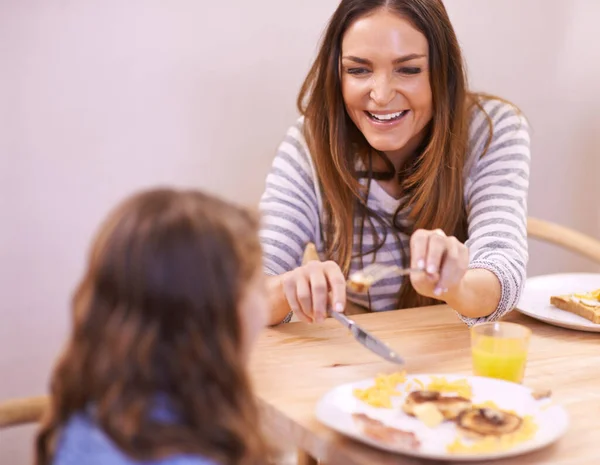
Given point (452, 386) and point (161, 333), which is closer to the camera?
point (161, 333)

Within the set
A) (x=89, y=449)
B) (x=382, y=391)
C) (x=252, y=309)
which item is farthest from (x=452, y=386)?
(x=89, y=449)

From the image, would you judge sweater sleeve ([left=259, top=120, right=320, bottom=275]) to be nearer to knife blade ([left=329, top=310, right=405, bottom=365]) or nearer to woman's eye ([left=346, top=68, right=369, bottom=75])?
woman's eye ([left=346, top=68, right=369, bottom=75])

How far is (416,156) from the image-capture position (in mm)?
1787

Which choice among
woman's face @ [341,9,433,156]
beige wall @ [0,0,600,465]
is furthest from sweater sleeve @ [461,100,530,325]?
beige wall @ [0,0,600,465]

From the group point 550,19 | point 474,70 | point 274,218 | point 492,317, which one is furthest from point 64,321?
point 550,19

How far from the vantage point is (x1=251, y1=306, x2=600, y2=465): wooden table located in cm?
102

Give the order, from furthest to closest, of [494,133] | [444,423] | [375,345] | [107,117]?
[107,117] → [494,133] → [375,345] → [444,423]

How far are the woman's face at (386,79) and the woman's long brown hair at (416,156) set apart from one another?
0.07 feet

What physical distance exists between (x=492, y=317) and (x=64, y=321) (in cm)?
93

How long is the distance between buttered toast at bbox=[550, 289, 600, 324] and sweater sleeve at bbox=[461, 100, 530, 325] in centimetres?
7

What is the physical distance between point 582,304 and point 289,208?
0.57 metres

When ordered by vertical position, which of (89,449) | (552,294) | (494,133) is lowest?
(552,294)

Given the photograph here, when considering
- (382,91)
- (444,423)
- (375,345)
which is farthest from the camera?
(382,91)

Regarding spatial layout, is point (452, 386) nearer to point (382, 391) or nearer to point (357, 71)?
point (382, 391)
